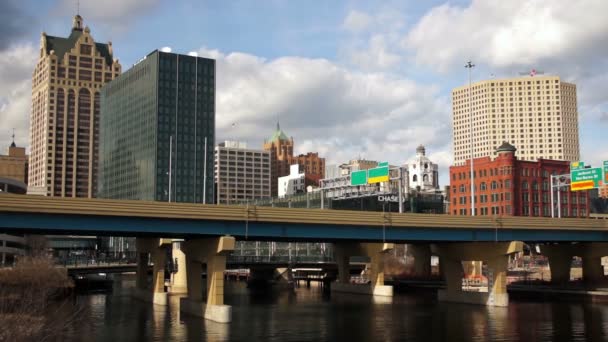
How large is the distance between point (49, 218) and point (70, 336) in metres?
10.1

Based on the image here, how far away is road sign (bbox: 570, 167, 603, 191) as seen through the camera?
10294 centimetres

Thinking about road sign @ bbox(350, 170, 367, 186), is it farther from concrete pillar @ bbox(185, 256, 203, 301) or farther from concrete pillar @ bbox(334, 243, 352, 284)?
concrete pillar @ bbox(185, 256, 203, 301)

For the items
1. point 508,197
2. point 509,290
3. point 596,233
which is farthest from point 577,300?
point 508,197

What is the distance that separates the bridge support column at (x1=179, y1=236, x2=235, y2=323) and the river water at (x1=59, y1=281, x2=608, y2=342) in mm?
1374

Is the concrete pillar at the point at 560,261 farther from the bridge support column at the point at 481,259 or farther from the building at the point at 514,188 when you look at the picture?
the building at the point at 514,188

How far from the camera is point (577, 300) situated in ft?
315

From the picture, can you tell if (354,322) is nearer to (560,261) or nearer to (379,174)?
(379,174)

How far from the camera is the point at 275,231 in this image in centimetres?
7356

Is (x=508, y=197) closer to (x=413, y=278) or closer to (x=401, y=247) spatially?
(x=401, y=247)

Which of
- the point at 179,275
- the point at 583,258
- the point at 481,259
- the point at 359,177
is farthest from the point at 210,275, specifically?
the point at 583,258

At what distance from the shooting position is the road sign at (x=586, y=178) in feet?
338

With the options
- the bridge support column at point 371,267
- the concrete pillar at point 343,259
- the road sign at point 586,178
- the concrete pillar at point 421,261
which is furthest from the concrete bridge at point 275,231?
the concrete pillar at point 421,261

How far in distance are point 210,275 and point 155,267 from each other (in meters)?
30.4

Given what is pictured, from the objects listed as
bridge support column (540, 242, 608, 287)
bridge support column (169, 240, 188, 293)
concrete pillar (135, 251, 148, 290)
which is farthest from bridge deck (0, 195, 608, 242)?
bridge support column (169, 240, 188, 293)
